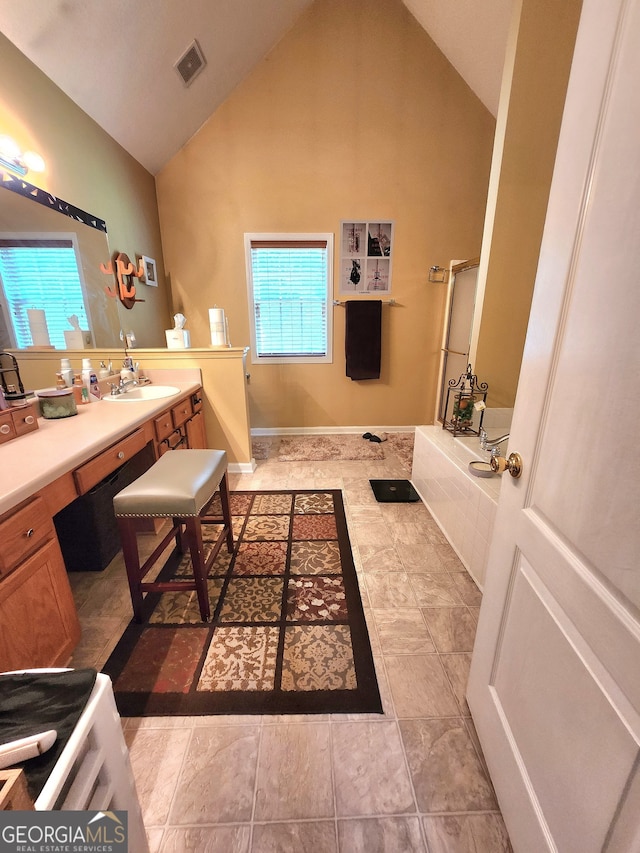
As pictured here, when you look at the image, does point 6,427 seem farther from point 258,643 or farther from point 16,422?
point 258,643

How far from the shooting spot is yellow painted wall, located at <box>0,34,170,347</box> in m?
1.72

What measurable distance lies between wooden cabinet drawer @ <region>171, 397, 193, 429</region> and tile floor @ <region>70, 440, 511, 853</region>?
1.12 meters

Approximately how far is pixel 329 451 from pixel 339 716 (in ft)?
7.87

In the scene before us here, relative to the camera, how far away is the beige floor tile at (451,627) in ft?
4.57

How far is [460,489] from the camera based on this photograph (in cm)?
188

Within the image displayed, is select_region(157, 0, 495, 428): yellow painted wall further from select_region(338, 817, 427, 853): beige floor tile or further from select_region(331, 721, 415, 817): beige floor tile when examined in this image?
select_region(338, 817, 427, 853): beige floor tile

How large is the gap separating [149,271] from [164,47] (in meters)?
1.46

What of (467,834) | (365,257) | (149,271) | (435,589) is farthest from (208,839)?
(365,257)

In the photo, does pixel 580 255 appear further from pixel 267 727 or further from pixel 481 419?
pixel 481 419

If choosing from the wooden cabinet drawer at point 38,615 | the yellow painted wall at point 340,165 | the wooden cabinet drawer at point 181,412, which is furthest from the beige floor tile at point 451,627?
Result: the yellow painted wall at point 340,165

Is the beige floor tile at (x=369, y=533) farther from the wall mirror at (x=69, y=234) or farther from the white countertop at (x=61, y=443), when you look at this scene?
the wall mirror at (x=69, y=234)

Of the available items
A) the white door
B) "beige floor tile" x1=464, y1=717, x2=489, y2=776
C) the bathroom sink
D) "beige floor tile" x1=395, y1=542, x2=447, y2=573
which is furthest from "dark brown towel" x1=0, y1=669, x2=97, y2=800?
the bathroom sink

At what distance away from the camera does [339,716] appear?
3.78 feet

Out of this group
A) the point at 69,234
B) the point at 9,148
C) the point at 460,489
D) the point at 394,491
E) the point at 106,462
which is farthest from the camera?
the point at 394,491
